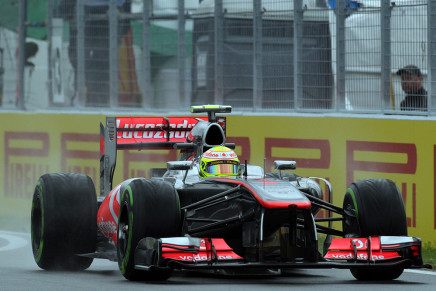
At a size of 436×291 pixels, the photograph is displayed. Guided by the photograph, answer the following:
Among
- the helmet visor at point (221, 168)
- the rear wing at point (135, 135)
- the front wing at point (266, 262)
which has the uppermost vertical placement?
the rear wing at point (135, 135)

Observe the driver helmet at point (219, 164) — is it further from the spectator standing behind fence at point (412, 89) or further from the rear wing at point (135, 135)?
the spectator standing behind fence at point (412, 89)

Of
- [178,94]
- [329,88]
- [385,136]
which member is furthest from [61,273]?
[178,94]

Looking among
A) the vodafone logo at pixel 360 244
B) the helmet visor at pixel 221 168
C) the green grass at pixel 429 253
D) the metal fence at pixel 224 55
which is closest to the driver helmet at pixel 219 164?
the helmet visor at pixel 221 168

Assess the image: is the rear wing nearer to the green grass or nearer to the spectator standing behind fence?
the spectator standing behind fence

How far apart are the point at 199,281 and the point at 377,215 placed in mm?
1737

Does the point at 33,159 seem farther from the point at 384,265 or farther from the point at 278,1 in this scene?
the point at 384,265

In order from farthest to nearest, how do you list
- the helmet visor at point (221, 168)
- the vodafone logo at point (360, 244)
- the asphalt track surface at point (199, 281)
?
the helmet visor at point (221, 168), the vodafone logo at point (360, 244), the asphalt track surface at point (199, 281)

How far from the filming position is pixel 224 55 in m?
17.1

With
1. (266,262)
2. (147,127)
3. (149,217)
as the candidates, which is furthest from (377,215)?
(147,127)

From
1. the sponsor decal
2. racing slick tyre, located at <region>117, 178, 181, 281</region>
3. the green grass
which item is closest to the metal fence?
the green grass

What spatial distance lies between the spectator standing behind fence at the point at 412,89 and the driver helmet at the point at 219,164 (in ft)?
11.7

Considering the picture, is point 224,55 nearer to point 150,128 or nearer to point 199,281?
point 150,128

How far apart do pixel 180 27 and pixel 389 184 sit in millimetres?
7932

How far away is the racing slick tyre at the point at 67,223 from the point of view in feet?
37.2
